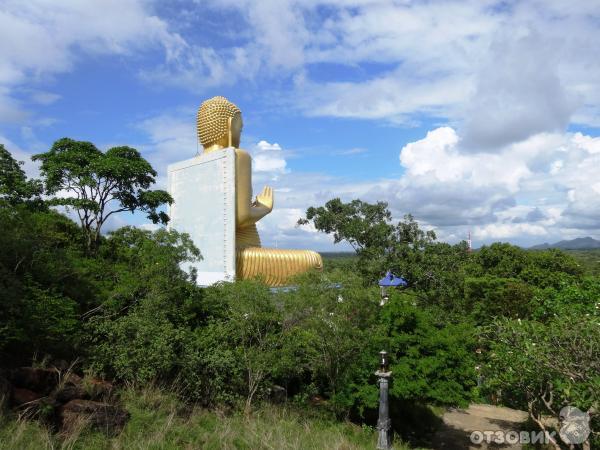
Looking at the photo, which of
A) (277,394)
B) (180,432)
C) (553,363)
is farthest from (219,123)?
(553,363)

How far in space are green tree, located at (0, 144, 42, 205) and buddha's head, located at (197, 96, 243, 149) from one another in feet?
29.0

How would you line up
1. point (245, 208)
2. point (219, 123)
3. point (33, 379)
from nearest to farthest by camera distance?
point (33, 379) < point (245, 208) < point (219, 123)

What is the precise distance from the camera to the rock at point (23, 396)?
27.7ft

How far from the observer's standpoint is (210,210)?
2080cm

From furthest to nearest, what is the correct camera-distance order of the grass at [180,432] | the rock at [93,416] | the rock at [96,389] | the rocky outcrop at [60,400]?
the rock at [96,389]
the rocky outcrop at [60,400]
the rock at [93,416]
the grass at [180,432]

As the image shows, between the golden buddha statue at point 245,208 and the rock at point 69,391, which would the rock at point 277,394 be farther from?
the golden buddha statue at point 245,208

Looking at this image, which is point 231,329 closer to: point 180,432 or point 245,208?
point 180,432

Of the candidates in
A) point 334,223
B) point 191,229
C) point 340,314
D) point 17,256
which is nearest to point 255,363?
point 340,314

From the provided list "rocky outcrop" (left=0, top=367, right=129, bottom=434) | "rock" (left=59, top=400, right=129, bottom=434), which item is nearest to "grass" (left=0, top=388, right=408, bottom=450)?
"rock" (left=59, top=400, right=129, bottom=434)

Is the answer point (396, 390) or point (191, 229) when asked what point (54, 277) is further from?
point (191, 229)

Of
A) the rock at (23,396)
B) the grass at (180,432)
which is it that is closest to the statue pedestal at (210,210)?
the grass at (180,432)

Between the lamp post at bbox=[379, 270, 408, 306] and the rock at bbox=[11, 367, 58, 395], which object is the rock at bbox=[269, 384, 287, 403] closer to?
the lamp post at bbox=[379, 270, 408, 306]

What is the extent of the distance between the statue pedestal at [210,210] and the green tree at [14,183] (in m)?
7.25

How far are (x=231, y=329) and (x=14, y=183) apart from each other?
728cm
